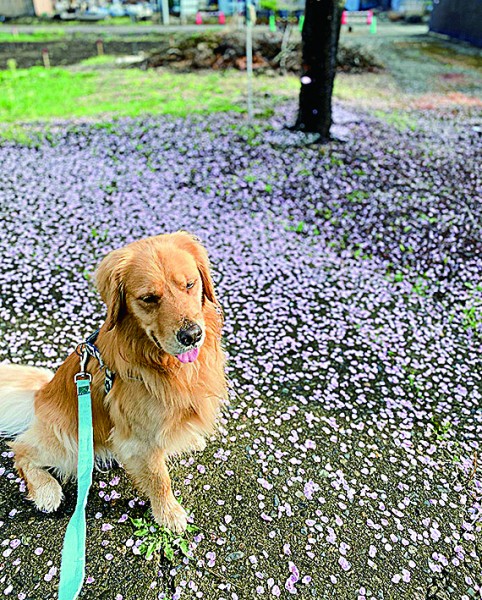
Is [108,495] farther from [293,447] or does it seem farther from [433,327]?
[433,327]

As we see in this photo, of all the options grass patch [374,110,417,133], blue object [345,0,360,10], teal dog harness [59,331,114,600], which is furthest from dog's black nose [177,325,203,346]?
blue object [345,0,360,10]

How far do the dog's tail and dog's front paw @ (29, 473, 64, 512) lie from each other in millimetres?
417

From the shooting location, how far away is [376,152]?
8.60m

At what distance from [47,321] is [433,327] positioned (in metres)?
3.87

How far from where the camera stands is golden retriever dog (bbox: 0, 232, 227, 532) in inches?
92.2

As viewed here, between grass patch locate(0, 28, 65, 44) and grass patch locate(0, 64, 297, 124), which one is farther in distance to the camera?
grass patch locate(0, 28, 65, 44)

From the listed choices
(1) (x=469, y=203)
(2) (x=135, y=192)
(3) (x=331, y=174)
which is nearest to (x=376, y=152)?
(3) (x=331, y=174)

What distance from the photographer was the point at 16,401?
3.10 metres

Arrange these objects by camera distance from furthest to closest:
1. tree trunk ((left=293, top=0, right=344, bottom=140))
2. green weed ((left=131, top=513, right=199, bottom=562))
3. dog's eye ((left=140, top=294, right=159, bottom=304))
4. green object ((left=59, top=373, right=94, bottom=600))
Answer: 1. tree trunk ((left=293, top=0, right=344, bottom=140))
2. green weed ((left=131, top=513, right=199, bottom=562))
3. dog's eye ((left=140, top=294, right=159, bottom=304))
4. green object ((left=59, top=373, right=94, bottom=600))

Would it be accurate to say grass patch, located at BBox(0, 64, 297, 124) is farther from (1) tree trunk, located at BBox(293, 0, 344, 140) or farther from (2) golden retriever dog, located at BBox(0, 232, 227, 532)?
(2) golden retriever dog, located at BBox(0, 232, 227, 532)

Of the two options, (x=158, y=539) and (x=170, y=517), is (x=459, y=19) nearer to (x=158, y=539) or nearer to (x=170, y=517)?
(x=170, y=517)

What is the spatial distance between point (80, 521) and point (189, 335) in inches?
42.0

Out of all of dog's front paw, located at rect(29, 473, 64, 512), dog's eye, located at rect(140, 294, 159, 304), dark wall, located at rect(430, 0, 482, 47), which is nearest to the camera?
dog's eye, located at rect(140, 294, 159, 304)

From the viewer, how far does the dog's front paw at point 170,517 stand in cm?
281
